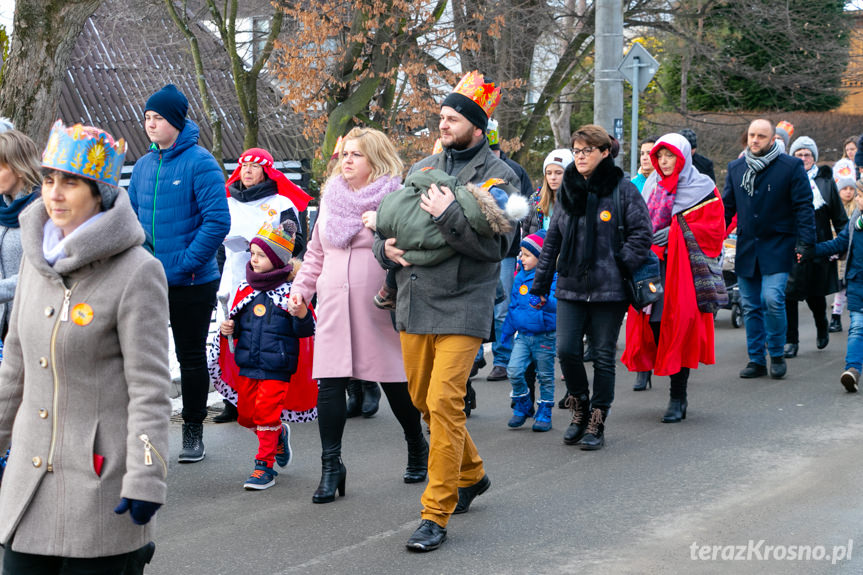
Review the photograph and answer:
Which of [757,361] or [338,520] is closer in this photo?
[338,520]

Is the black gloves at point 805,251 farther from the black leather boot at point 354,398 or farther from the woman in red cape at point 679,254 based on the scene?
the black leather boot at point 354,398

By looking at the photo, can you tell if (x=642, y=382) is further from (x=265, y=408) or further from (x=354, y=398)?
(x=265, y=408)

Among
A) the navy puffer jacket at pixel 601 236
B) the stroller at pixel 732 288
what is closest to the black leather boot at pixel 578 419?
the navy puffer jacket at pixel 601 236

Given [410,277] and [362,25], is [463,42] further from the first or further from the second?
[410,277]

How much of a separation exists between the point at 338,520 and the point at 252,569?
0.80 meters

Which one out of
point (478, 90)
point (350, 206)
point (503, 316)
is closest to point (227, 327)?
point (350, 206)

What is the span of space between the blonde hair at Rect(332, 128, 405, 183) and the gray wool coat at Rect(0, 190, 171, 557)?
2802mm

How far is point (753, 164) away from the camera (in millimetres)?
9633

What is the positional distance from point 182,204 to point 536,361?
2.72 m

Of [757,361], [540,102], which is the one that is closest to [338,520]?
[757,361]

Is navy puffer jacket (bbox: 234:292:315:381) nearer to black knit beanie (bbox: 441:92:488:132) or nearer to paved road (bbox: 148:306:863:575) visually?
paved road (bbox: 148:306:863:575)

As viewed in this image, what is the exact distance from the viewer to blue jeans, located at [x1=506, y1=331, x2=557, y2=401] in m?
7.75

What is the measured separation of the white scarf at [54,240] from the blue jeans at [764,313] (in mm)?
7357

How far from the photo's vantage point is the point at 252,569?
4.99 m
